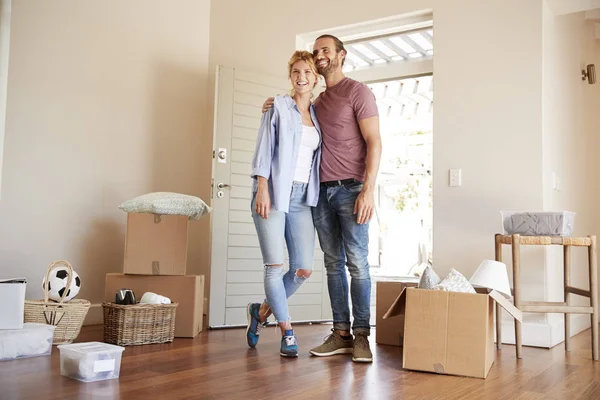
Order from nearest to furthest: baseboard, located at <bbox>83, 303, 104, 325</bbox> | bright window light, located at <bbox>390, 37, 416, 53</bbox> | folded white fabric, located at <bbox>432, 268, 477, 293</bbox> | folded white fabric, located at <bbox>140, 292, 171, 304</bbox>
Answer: folded white fabric, located at <bbox>432, 268, 477, 293</bbox> → folded white fabric, located at <bbox>140, 292, 171, 304</bbox> → baseboard, located at <bbox>83, 303, 104, 325</bbox> → bright window light, located at <bbox>390, 37, 416, 53</bbox>

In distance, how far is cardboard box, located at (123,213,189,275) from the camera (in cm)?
351

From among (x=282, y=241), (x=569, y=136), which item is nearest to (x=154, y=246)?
(x=282, y=241)

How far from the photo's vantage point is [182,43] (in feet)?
15.6

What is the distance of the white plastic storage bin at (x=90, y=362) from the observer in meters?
2.24

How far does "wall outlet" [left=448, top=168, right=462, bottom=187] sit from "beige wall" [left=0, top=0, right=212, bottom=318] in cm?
199

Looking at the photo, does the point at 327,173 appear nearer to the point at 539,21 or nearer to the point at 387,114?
the point at 539,21

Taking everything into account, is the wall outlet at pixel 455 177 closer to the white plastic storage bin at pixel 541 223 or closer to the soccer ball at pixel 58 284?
the white plastic storage bin at pixel 541 223

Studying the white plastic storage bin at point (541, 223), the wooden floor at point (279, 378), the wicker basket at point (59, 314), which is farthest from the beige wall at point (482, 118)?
the wicker basket at point (59, 314)

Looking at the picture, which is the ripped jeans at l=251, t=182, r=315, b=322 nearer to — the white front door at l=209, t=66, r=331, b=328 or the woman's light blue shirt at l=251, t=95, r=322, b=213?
the woman's light blue shirt at l=251, t=95, r=322, b=213

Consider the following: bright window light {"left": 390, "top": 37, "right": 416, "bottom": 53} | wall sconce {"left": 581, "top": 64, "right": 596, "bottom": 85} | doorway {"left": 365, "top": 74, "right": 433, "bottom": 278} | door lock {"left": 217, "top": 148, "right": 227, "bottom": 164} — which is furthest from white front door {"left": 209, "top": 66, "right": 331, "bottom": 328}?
doorway {"left": 365, "top": 74, "right": 433, "bottom": 278}

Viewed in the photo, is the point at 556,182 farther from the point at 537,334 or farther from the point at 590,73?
the point at 590,73

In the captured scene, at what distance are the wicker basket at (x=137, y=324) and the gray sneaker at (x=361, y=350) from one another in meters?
1.09

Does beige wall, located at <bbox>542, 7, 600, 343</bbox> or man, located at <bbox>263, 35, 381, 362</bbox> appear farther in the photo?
beige wall, located at <bbox>542, 7, 600, 343</bbox>

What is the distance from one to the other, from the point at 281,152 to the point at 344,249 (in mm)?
573
